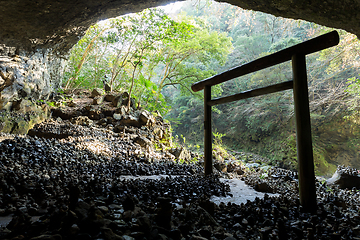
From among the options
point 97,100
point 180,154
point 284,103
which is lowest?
point 180,154

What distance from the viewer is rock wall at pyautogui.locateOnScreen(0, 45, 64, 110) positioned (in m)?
4.37

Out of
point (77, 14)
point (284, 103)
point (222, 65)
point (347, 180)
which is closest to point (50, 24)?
point (77, 14)

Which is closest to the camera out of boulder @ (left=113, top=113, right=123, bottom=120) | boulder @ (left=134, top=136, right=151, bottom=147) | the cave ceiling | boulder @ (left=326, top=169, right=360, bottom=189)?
the cave ceiling

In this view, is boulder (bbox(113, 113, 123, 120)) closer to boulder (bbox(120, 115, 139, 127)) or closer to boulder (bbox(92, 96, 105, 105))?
boulder (bbox(120, 115, 139, 127))

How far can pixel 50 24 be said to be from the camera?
3670 mm

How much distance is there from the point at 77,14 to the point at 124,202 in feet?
12.2

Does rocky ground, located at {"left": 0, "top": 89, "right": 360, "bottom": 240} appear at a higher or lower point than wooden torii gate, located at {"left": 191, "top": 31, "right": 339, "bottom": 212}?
lower

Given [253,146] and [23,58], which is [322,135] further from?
[23,58]

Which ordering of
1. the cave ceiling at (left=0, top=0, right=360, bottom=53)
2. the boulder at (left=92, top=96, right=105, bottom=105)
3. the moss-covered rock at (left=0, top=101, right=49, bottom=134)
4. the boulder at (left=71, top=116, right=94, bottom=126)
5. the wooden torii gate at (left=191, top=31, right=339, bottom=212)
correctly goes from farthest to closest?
the boulder at (left=92, top=96, right=105, bottom=105) < the boulder at (left=71, top=116, right=94, bottom=126) < the moss-covered rock at (left=0, top=101, right=49, bottom=134) < the cave ceiling at (left=0, top=0, right=360, bottom=53) < the wooden torii gate at (left=191, top=31, right=339, bottom=212)

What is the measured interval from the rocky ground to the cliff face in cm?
136

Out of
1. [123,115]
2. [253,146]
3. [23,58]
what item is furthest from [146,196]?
[253,146]

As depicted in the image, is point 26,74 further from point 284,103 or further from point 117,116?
point 284,103

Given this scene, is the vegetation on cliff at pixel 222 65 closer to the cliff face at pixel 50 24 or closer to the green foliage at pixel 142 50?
the green foliage at pixel 142 50

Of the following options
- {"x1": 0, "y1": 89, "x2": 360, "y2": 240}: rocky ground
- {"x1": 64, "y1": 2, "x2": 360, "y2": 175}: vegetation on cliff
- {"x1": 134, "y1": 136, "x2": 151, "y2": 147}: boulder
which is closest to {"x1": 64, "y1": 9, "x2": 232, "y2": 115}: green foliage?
{"x1": 64, "y1": 2, "x2": 360, "y2": 175}: vegetation on cliff
